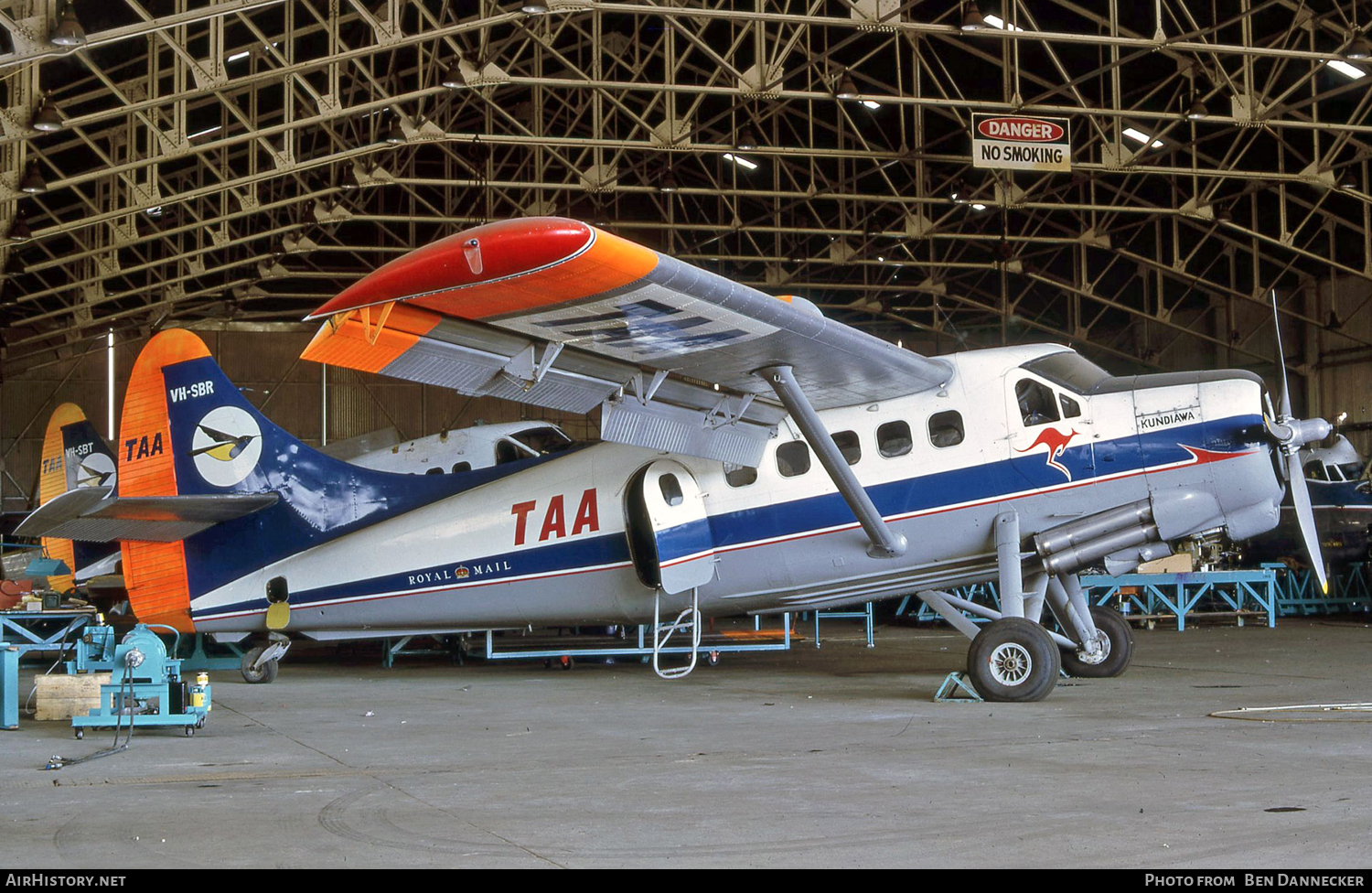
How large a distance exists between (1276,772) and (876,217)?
A: 106ft

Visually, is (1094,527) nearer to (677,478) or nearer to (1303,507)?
(1303,507)

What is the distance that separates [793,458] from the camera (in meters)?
12.7

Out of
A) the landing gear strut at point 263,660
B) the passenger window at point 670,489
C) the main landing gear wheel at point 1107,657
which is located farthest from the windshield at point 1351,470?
the landing gear strut at point 263,660

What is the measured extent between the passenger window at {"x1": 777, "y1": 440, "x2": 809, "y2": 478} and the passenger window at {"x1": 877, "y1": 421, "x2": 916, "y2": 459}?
2.62 feet

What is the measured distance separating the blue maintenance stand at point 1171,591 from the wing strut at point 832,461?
12.1 metres

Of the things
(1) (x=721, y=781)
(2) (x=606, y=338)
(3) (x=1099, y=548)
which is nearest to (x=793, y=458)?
(3) (x=1099, y=548)

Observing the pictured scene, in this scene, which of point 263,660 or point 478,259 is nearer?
point 478,259

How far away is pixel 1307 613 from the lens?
2747 cm

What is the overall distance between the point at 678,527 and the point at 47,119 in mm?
13007

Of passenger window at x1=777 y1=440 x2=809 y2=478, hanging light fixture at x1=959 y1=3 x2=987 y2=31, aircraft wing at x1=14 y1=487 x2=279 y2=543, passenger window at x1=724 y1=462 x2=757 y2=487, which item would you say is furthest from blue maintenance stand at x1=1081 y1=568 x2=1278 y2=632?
aircraft wing at x1=14 y1=487 x2=279 y2=543

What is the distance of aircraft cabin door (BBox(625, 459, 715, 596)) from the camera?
497 inches

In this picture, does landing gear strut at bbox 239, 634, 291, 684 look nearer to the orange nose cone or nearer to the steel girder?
the orange nose cone
